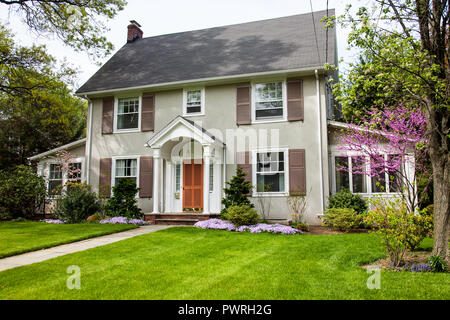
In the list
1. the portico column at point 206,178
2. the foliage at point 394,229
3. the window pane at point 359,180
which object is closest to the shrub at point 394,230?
the foliage at point 394,229

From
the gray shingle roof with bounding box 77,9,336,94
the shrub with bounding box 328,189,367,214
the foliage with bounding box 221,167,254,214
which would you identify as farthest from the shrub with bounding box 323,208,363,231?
the gray shingle roof with bounding box 77,9,336,94

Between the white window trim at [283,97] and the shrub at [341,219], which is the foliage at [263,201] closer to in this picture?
the shrub at [341,219]

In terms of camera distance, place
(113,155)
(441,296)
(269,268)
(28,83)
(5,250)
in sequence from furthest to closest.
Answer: (28,83) → (113,155) → (5,250) → (269,268) → (441,296)

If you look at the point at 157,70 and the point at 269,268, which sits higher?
the point at 157,70

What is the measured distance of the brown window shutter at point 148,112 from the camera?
13750 millimetres

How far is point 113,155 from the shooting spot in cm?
1408

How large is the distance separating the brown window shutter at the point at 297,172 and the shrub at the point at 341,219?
1.36 m

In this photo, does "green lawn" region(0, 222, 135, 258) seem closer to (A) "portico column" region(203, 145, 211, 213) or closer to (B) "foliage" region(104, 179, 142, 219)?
(B) "foliage" region(104, 179, 142, 219)

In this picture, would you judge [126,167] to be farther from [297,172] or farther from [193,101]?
[297,172]

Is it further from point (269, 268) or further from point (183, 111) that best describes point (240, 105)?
point (269, 268)

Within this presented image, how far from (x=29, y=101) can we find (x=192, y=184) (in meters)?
8.16

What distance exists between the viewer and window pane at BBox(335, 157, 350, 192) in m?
12.0

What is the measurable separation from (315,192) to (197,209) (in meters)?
4.28

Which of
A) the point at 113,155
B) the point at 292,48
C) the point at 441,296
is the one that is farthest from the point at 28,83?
the point at 441,296
